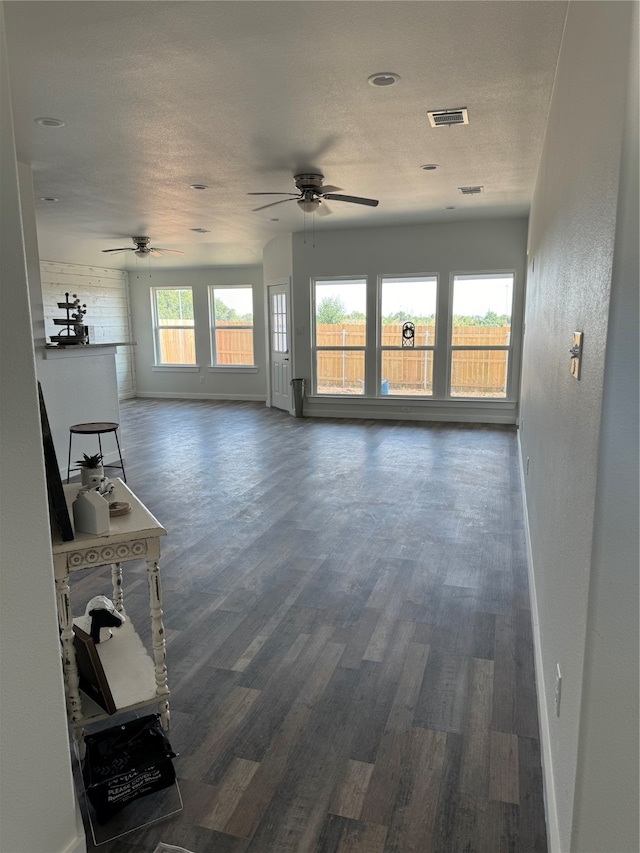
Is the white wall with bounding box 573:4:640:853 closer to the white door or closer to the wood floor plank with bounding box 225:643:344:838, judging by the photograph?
the wood floor plank with bounding box 225:643:344:838

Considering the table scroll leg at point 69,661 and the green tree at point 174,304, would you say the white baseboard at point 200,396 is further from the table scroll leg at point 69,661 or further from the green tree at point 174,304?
the table scroll leg at point 69,661

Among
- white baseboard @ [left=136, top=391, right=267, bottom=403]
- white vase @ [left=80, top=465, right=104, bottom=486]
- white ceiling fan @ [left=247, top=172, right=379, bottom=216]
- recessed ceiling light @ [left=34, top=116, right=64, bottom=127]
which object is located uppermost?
recessed ceiling light @ [left=34, top=116, right=64, bottom=127]

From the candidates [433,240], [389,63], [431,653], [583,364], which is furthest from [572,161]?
[433,240]

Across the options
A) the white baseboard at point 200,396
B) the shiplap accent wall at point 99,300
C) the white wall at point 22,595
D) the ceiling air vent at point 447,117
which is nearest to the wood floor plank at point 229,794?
the white wall at point 22,595

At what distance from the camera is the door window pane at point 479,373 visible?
8.12 m

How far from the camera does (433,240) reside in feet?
26.1

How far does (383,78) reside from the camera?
3.05 metres

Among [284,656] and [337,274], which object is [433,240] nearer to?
[337,274]

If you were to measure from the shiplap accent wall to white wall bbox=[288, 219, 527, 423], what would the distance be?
3.54m

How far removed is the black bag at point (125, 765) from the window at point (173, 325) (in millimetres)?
10149

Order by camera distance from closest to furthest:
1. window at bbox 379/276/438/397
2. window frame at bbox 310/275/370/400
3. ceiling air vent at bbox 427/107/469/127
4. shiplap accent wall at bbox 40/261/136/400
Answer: ceiling air vent at bbox 427/107/469/127
window at bbox 379/276/438/397
window frame at bbox 310/275/370/400
shiplap accent wall at bbox 40/261/136/400

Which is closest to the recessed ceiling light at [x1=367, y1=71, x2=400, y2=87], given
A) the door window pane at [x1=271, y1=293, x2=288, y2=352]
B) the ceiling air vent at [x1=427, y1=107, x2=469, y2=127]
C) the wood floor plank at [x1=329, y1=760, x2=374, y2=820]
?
the ceiling air vent at [x1=427, y1=107, x2=469, y2=127]

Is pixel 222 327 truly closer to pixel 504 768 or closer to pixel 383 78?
pixel 383 78

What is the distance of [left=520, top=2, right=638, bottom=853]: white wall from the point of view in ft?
4.00
